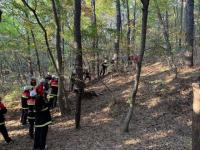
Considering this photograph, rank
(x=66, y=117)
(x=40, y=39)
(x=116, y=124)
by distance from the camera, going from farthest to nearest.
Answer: (x=40, y=39) < (x=66, y=117) < (x=116, y=124)

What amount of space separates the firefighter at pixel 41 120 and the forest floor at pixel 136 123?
0.52m

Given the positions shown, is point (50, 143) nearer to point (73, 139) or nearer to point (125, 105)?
point (73, 139)

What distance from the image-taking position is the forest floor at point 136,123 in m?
10.0

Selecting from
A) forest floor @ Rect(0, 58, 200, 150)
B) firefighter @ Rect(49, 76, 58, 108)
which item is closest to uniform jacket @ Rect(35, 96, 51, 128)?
forest floor @ Rect(0, 58, 200, 150)

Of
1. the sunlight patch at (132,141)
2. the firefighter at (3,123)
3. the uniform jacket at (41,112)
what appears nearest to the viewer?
the uniform jacket at (41,112)

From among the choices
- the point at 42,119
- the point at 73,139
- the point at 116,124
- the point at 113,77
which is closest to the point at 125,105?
the point at 116,124

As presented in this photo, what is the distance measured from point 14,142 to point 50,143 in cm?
147

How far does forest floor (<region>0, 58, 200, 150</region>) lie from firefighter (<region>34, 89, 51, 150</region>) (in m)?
0.52

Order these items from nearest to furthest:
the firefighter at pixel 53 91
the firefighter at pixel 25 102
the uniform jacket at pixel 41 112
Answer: the uniform jacket at pixel 41 112 → the firefighter at pixel 25 102 → the firefighter at pixel 53 91

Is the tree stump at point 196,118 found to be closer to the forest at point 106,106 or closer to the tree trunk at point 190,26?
the forest at point 106,106

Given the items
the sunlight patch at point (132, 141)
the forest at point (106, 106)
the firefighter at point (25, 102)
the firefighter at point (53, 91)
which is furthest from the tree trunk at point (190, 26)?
the firefighter at point (25, 102)

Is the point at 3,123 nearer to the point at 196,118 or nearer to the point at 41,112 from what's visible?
the point at 41,112

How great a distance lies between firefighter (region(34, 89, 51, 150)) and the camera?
9.80m

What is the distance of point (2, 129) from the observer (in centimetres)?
1116
